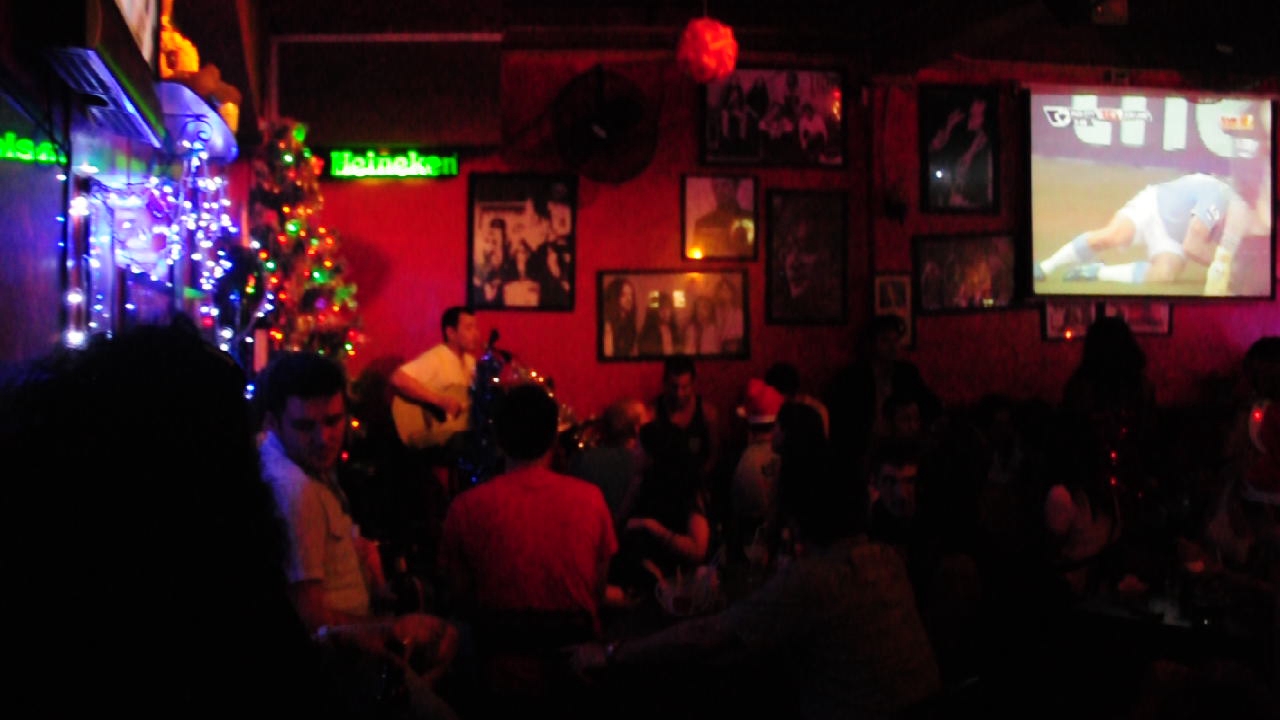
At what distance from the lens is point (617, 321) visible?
7.44 metres

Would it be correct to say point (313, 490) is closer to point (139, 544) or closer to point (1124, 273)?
point (139, 544)

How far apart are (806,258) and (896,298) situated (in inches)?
25.1

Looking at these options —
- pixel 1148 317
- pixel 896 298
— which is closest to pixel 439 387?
pixel 896 298

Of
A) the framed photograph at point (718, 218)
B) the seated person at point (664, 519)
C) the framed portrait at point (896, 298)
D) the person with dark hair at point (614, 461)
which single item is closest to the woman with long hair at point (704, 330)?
the framed photograph at point (718, 218)

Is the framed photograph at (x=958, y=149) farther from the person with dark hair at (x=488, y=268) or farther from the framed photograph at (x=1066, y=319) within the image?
the person with dark hair at (x=488, y=268)

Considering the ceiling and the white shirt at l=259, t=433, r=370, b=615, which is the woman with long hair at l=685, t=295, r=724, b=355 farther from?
the white shirt at l=259, t=433, r=370, b=615

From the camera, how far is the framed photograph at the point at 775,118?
7.48 m

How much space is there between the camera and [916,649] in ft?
8.36

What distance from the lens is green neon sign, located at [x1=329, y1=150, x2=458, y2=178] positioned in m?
7.07

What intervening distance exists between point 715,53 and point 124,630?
194 inches

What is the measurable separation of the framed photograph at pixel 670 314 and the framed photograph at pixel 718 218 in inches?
5.6

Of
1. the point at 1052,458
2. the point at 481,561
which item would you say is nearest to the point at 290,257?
the point at 481,561

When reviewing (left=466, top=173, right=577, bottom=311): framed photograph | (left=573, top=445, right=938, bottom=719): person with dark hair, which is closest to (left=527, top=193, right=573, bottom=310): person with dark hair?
(left=466, top=173, right=577, bottom=311): framed photograph

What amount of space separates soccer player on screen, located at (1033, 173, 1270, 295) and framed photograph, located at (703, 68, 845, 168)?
1.62 meters
